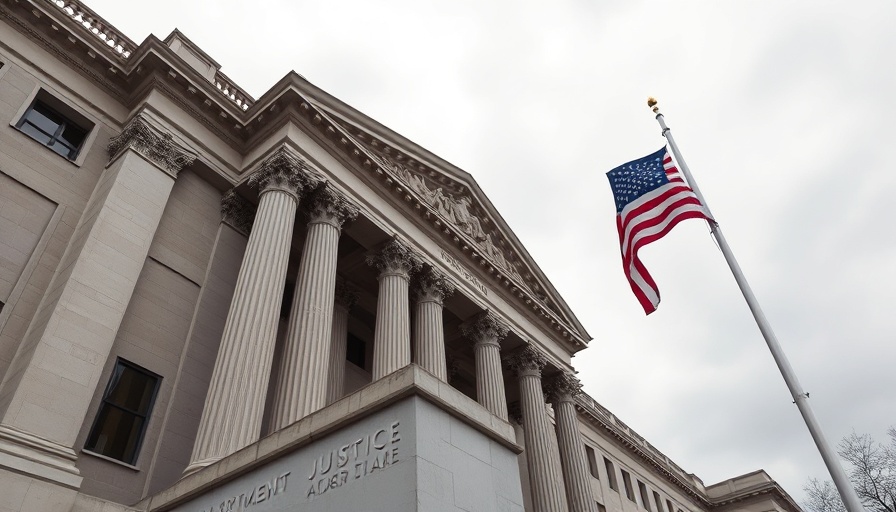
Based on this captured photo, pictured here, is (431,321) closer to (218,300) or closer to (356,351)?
(356,351)

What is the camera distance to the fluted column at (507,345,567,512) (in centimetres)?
2602

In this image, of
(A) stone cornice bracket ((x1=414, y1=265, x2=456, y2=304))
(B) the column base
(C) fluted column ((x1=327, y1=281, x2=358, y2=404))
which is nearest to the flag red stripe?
(A) stone cornice bracket ((x1=414, y1=265, x2=456, y2=304))

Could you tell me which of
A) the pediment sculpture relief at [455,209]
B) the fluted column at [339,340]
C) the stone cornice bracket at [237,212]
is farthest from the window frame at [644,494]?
the stone cornice bracket at [237,212]

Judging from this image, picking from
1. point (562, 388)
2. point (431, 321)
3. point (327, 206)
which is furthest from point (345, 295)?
point (562, 388)

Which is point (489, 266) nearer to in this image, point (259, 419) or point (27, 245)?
point (259, 419)

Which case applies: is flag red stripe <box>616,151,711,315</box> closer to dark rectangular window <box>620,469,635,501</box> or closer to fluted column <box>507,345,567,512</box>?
fluted column <box>507,345,567,512</box>

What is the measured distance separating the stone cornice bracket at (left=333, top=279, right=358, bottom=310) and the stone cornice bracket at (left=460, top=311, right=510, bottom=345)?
592cm

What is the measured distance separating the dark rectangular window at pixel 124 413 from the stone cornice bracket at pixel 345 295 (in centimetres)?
A: 891

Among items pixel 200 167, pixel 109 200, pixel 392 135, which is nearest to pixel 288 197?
pixel 200 167

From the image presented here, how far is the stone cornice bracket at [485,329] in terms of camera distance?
1107 inches

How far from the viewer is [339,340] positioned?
2358 cm

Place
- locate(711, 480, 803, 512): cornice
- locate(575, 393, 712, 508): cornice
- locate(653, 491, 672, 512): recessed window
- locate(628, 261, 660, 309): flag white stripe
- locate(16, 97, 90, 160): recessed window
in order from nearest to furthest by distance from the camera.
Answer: locate(628, 261, 660, 309): flag white stripe → locate(16, 97, 90, 160): recessed window → locate(575, 393, 712, 508): cornice → locate(653, 491, 672, 512): recessed window → locate(711, 480, 803, 512): cornice

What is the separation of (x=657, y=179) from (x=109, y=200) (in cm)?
1549

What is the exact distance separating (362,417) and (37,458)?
8763 mm
